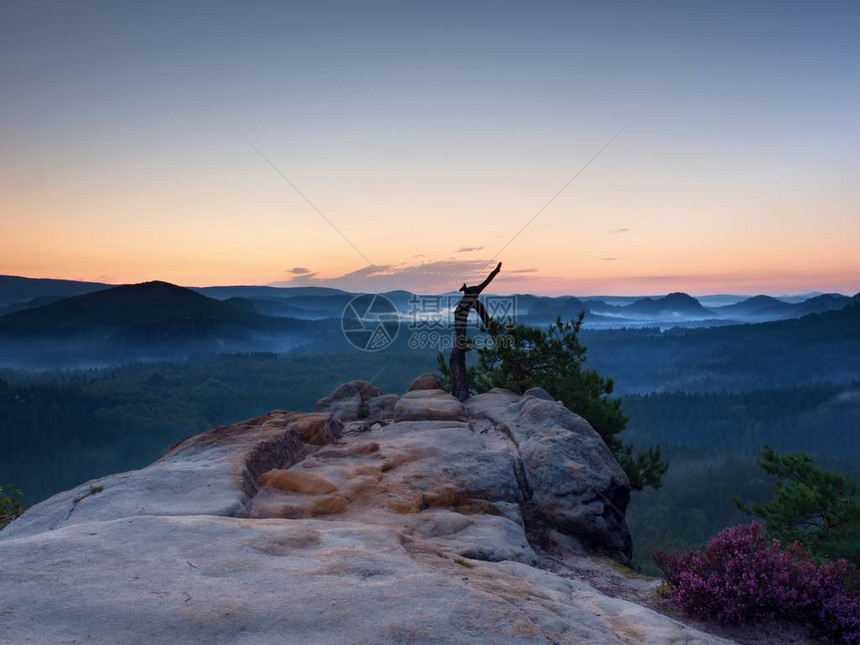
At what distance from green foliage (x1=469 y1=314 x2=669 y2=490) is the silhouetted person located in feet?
16.0

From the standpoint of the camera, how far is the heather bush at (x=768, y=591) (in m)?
8.93

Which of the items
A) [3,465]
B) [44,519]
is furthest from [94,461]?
[44,519]

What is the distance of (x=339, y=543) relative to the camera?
8.73 m

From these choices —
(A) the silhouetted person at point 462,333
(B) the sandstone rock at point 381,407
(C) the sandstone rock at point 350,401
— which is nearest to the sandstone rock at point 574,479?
(B) the sandstone rock at point 381,407

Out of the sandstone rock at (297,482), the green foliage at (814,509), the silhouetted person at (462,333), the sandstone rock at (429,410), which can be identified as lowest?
the green foliage at (814,509)

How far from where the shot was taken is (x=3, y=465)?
14925 centimetres

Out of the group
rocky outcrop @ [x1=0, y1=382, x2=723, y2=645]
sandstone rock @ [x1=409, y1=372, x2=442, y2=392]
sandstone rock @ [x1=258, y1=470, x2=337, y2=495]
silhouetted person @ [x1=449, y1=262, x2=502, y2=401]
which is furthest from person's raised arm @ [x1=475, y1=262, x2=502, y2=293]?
sandstone rock @ [x1=258, y1=470, x2=337, y2=495]

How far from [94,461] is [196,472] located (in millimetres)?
179803

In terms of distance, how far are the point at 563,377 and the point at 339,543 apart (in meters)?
23.8

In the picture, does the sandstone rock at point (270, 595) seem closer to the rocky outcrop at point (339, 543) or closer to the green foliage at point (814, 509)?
the rocky outcrop at point (339, 543)

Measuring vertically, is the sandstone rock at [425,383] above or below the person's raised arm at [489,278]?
below

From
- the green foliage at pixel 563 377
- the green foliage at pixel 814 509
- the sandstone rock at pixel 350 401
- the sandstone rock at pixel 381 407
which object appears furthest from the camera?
the green foliage at pixel 563 377

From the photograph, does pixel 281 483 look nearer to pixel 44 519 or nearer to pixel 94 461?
pixel 44 519

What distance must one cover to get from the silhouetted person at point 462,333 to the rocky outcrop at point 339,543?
7.40m
